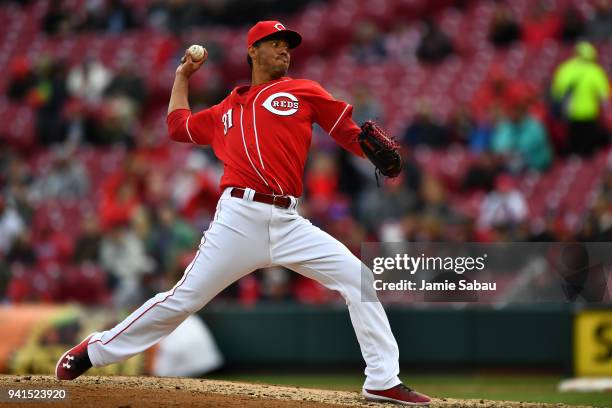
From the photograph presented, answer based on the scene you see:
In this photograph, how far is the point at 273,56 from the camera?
6320mm

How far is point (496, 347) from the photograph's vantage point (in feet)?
34.6

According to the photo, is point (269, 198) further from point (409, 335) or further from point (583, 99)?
point (583, 99)

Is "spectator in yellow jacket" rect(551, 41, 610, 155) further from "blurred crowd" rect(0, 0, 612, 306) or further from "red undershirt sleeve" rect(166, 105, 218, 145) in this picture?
"red undershirt sleeve" rect(166, 105, 218, 145)

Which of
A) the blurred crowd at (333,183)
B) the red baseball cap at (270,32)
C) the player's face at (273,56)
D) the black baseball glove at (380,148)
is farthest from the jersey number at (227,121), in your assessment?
the blurred crowd at (333,183)

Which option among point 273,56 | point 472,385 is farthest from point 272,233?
point 472,385

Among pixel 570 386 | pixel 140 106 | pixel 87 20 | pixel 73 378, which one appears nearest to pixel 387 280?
pixel 73 378

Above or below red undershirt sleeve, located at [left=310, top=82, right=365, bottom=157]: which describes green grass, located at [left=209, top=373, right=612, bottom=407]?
below

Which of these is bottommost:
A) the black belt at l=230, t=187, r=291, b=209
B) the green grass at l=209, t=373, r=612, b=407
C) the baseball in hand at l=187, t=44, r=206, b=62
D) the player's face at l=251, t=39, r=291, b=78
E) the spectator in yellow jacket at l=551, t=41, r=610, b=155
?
the green grass at l=209, t=373, r=612, b=407

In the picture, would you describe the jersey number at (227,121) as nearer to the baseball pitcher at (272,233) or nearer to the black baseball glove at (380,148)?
the baseball pitcher at (272,233)

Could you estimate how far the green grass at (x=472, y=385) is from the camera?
859cm

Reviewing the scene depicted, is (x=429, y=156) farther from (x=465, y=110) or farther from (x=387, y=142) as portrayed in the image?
(x=387, y=142)

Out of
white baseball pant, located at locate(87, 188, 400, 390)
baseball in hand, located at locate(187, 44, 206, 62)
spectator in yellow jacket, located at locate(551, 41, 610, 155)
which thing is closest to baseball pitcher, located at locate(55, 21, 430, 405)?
white baseball pant, located at locate(87, 188, 400, 390)

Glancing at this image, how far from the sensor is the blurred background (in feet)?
34.8

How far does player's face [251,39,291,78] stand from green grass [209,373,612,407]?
3262 mm
